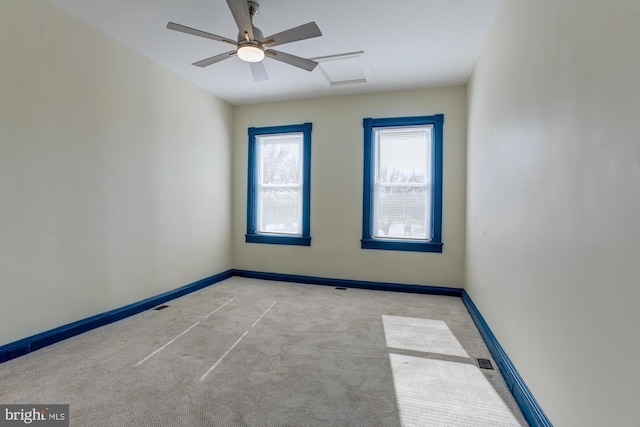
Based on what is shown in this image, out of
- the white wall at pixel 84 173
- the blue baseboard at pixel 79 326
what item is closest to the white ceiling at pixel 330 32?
the white wall at pixel 84 173

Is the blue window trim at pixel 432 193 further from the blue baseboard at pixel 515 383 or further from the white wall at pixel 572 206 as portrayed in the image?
the white wall at pixel 572 206

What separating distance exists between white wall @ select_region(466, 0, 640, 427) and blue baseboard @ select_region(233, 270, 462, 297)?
179 centimetres

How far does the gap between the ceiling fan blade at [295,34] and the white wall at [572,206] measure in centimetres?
138

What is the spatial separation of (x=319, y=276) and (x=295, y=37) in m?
3.26

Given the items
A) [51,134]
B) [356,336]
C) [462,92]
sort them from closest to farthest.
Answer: [51,134] < [356,336] < [462,92]

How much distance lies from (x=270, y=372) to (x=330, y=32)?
9.76ft

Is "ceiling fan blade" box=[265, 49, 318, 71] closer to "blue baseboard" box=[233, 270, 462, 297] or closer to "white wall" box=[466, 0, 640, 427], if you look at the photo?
"white wall" box=[466, 0, 640, 427]

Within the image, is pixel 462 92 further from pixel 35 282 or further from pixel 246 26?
pixel 35 282

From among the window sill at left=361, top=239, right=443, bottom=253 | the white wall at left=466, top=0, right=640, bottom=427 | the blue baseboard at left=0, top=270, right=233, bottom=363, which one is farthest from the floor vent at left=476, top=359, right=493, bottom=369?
the blue baseboard at left=0, top=270, right=233, bottom=363

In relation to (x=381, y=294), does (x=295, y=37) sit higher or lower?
higher

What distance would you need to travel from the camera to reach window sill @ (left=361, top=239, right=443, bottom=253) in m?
4.21

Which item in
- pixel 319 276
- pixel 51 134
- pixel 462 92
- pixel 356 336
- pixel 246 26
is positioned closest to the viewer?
pixel 246 26

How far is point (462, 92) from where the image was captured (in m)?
4.14

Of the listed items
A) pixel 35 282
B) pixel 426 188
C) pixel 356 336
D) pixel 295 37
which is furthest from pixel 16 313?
pixel 426 188
